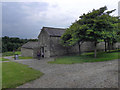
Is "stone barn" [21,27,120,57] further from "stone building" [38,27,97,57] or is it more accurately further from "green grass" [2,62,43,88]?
"green grass" [2,62,43,88]

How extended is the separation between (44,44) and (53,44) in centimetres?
236

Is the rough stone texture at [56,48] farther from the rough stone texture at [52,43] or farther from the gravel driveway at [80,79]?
the gravel driveway at [80,79]

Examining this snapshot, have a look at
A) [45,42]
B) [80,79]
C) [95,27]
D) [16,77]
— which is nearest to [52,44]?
[45,42]

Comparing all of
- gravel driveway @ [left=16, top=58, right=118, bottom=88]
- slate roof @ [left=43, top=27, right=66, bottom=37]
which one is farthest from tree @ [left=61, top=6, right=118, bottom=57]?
slate roof @ [left=43, top=27, right=66, bottom=37]

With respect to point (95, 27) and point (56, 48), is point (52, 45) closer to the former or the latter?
point (56, 48)

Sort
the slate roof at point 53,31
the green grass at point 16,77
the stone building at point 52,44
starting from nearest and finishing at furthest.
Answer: the green grass at point 16,77 < the stone building at point 52,44 < the slate roof at point 53,31

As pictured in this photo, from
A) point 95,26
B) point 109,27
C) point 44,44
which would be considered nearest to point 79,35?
point 95,26

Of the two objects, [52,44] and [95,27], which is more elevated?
[95,27]

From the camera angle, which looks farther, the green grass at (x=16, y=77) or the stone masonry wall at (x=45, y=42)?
the stone masonry wall at (x=45, y=42)

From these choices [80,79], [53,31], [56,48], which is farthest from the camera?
[53,31]

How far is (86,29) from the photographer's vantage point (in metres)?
12.2

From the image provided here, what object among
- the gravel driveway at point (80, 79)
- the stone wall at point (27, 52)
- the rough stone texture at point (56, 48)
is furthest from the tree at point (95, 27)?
the stone wall at point (27, 52)

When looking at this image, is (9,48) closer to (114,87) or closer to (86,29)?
(86,29)

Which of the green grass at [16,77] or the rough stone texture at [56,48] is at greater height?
the rough stone texture at [56,48]
